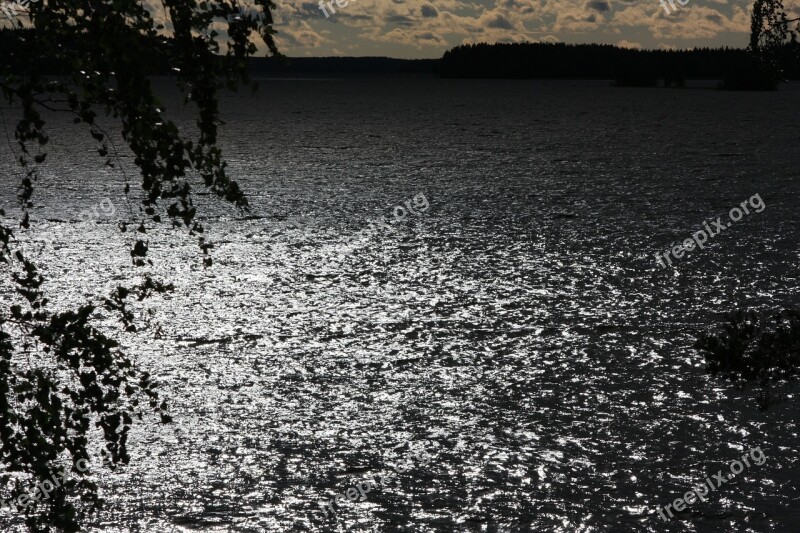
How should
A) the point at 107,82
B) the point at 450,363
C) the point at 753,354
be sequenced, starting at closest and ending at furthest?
1. the point at 107,82
2. the point at 753,354
3. the point at 450,363

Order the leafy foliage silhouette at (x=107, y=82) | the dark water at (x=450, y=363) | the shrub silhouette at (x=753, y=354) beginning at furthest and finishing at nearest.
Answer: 1. the shrub silhouette at (x=753, y=354)
2. the dark water at (x=450, y=363)
3. the leafy foliage silhouette at (x=107, y=82)

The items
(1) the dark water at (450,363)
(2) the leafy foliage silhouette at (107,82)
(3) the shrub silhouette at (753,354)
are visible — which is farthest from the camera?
(3) the shrub silhouette at (753,354)

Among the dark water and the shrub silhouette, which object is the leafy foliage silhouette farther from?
the shrub silhouette

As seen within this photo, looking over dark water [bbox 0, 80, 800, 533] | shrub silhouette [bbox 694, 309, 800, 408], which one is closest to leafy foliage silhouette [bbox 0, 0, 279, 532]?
dark water [bbox 0, 80, 800, 533]

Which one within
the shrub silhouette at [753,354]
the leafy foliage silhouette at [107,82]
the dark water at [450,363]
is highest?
the leafy foliage silhouette at [107,82]

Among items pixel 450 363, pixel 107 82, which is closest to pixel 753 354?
pixel 450 363

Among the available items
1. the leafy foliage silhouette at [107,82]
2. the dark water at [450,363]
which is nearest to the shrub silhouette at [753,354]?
the dark water at [450,363]

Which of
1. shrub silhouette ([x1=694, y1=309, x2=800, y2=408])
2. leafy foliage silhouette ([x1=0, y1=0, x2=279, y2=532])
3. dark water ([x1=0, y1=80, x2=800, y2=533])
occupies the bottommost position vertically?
dark water ([x1=0, y1=80, x2=800, y2=533])

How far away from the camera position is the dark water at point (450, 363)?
5.99m

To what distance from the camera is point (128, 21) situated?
11.5 feet

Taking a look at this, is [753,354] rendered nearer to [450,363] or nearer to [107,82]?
[450,363]

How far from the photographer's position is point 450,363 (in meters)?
8.84

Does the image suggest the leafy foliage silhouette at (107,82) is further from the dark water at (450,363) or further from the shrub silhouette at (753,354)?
the shrub silhouette at (753,354)

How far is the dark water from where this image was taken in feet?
19.7
